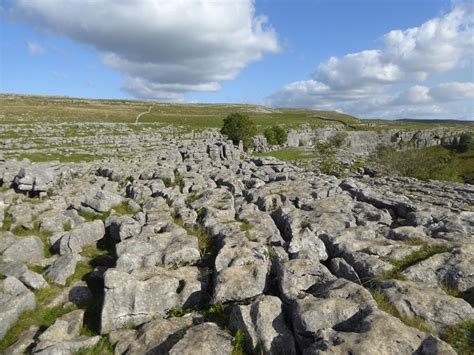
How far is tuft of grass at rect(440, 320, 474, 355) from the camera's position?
33.7ft

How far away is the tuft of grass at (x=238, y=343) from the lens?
36.1ft

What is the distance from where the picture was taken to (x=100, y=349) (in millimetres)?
11945

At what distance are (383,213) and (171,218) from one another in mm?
14437

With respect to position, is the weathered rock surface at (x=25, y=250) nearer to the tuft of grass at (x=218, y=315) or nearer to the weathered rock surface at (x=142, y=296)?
the weathered rock surface at (x=142, y=296)

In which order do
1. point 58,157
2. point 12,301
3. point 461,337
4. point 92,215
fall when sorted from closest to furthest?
point 461,337 → point 12,301 → point 92,215 → point 58,157

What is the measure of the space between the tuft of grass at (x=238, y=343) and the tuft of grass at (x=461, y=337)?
621 centimetres

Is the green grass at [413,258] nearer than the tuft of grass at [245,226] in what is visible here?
Yes

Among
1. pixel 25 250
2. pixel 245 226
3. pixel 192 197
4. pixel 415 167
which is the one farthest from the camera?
pixel 415 167

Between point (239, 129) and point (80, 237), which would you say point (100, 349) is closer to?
point (80, 237)

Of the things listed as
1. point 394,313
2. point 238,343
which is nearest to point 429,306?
point 394,313

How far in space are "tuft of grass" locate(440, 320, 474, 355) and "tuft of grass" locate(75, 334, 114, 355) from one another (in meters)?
10.8

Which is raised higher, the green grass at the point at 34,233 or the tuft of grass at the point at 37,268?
the green grass at the point at 34,233

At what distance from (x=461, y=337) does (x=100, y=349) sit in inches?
454

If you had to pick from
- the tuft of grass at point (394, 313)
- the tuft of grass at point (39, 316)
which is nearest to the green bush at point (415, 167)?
the tuft of grass at point (394, 313)
